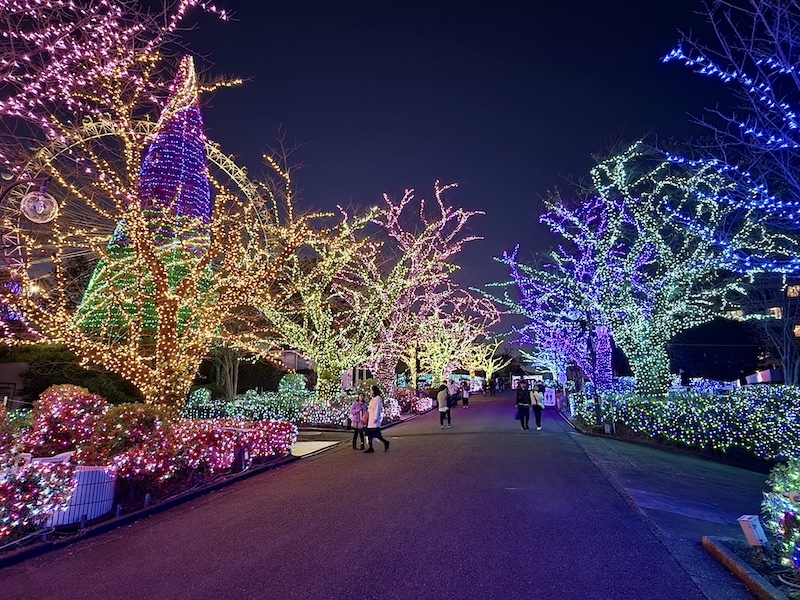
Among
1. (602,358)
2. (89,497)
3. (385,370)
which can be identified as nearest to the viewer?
(89,497)

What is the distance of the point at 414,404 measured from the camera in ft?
101

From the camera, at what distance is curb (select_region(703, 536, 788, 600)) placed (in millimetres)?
4117

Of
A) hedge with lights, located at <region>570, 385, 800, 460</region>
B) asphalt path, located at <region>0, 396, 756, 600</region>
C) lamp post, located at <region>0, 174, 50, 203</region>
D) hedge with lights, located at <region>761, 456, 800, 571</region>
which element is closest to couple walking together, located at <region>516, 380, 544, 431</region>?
hedge with lights, located at <region>570, 385, 800, 460</region>

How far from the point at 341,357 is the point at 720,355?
33.8m

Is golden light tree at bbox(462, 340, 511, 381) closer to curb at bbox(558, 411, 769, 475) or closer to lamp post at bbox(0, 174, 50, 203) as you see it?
curb at bbox(558, 411, 769, 475)

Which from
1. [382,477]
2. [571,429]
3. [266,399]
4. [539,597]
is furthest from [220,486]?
[571,429]

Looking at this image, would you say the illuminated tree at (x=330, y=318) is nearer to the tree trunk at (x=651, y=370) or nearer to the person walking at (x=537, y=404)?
the person walking at (x=537, y=404)

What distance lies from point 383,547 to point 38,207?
680 cm

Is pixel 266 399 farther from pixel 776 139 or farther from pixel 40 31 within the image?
pixel 776 139

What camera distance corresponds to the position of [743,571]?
4570 millimetres

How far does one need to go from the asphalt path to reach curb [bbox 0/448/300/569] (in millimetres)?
155

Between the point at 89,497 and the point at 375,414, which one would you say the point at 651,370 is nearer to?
the point at 375,414

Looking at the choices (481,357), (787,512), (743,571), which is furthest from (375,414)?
(481,357)

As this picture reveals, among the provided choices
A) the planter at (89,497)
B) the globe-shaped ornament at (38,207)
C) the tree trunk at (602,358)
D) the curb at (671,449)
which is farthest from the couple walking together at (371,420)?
the tree trunk at (602,358)
